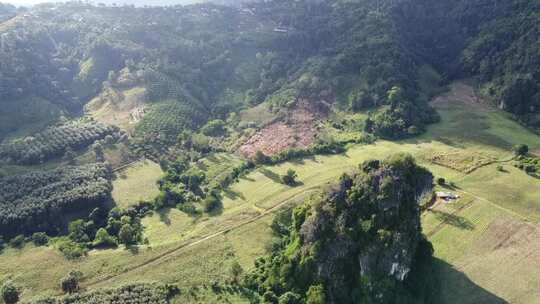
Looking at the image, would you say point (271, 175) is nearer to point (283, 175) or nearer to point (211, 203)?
point (283, 175)

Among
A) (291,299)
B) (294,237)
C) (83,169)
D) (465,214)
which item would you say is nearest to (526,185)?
(465,214)

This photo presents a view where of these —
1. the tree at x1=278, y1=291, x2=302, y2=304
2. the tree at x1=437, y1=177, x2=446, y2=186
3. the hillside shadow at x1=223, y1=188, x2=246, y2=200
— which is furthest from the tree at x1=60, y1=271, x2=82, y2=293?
the tree at x1=437, y1=177, x2=446, y2=186

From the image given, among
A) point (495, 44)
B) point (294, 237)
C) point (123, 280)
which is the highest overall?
point (495, 44)

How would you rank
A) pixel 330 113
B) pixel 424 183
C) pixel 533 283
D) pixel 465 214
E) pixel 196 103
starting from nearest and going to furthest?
pixel 533 283, pixel 424 183, pixel 465 214, pixel 330 113, pixel 196 103

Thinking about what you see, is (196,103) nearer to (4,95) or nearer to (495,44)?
(4,95)

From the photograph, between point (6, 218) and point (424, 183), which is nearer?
point (424, 183)

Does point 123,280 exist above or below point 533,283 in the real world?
below

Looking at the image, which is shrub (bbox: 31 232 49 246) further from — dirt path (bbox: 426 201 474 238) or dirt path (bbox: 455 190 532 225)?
dirt path (bbox: 455 190 532 225)
